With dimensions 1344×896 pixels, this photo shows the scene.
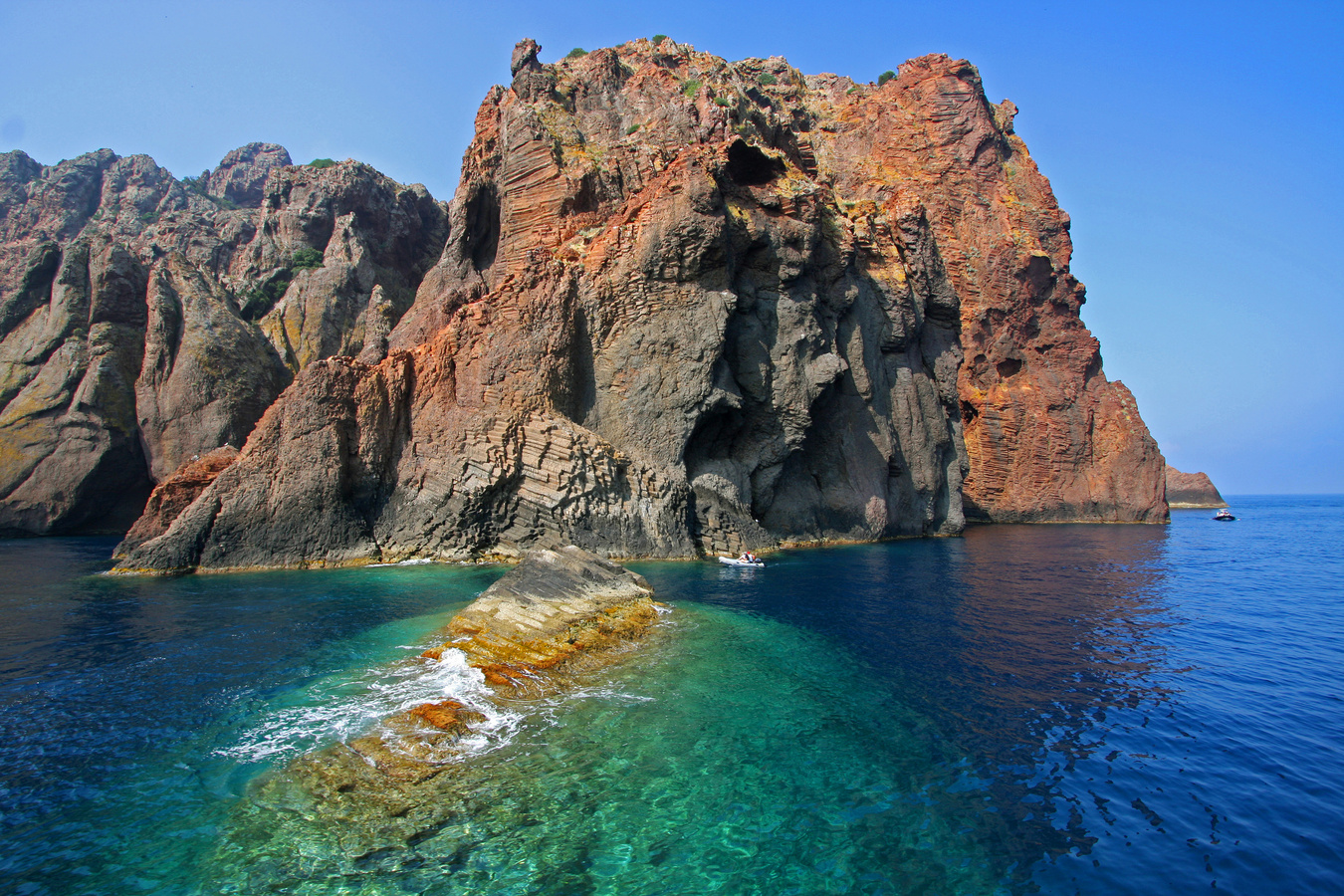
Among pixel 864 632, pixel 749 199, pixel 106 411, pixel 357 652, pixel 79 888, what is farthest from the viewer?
pixel 106 411

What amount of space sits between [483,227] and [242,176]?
103615 mm

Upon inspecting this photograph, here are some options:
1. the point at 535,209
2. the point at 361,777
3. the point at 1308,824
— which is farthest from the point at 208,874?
the point at 535,209

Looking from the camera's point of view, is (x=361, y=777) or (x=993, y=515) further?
(x=993, y=515)

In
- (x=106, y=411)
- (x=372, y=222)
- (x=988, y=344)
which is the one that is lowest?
(x=106, y=411)

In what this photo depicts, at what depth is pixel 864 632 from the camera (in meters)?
18.0

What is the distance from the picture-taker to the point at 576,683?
42.4ft

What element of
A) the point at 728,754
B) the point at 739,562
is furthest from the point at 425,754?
the point at 739,562

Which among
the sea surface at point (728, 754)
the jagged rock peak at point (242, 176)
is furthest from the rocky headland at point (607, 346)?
the jagged rock peak at point (242, 176)

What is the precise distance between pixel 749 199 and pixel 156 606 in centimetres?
3463

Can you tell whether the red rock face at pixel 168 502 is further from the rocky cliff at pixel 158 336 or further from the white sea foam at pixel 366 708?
the white sea foam at pixel 366 708

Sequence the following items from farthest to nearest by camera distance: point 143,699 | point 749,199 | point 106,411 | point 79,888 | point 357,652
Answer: point 106,411
point 749,199
point 357,652
point 143,699
point 79,888

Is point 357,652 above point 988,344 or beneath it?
beneath

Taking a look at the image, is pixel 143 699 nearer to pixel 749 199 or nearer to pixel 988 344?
pixel 749 199

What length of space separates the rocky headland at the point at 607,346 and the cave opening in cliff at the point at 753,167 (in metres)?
0.19
